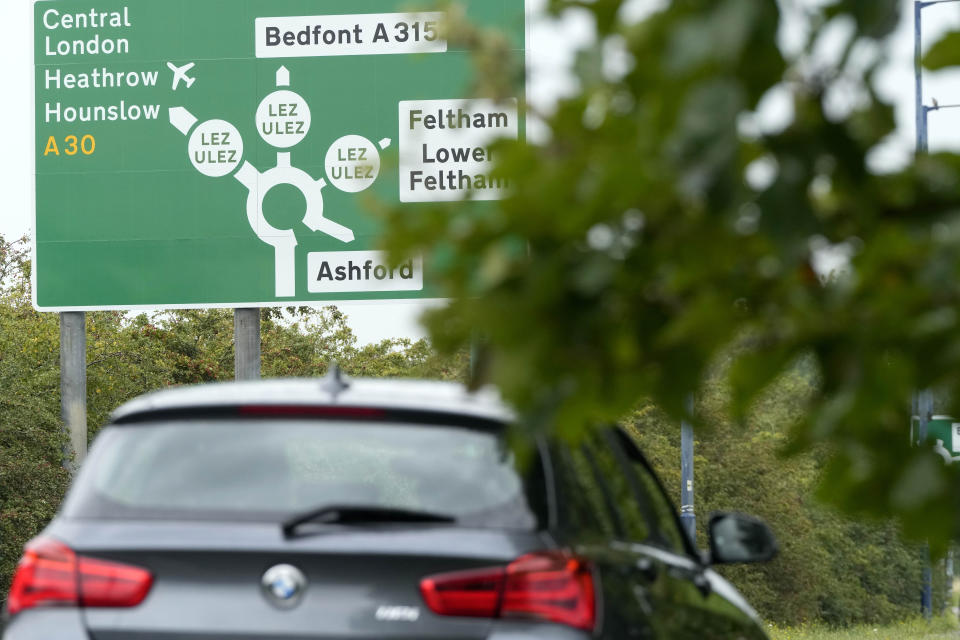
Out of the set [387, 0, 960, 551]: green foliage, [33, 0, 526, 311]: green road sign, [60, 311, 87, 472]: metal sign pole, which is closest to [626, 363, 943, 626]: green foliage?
[60, 311, 87, 472]: metal sign pole

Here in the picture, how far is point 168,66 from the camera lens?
22.5 meters

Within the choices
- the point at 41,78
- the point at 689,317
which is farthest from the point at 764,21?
the point at 41,78

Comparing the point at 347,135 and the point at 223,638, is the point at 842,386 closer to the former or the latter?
the point at 223,638

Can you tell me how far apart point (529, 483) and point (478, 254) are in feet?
6.89

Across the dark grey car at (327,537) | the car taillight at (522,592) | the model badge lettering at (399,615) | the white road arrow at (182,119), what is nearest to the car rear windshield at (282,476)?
the dark grey car at (327,537)

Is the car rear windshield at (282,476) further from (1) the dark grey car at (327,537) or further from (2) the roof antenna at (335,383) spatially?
(2) the roof antenna at (335,383)

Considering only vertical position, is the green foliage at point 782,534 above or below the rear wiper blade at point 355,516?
below

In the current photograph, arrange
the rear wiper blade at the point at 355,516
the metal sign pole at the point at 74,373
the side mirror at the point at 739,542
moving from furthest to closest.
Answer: the metal sign pole at the point at 74,373, the side mirror at the point at 739,542, the rear wiper blade at the point at 355,516

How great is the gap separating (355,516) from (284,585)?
23cm

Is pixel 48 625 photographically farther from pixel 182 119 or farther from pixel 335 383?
pixel 182 119

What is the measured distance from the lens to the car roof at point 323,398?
13.5 feet

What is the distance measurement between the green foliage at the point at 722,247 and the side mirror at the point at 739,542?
3404 mm

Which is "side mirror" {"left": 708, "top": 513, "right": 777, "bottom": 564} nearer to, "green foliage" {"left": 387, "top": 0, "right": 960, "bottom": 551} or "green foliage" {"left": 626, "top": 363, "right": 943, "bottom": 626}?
"green foliage" {"left": 387, "top": 0, "right": 960, "bottom": 551}

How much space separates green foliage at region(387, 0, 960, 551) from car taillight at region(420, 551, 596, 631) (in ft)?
5.76
